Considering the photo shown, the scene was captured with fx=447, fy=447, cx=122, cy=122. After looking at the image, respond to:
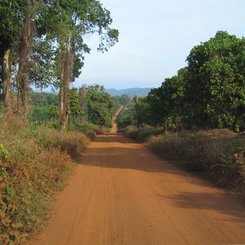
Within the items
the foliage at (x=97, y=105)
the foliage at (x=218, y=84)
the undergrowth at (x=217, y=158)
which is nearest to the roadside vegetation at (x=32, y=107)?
the undergrowth at (x=217, y=158)

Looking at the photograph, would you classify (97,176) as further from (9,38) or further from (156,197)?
(9,38)

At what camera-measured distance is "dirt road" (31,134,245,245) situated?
7387mm

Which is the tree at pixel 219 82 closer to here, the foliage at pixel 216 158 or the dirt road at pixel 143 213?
the foliage at pixel 216 158

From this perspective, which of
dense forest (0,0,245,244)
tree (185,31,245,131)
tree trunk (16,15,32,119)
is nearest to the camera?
dense forest (0,0,245,244)

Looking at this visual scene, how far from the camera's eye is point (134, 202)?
10250 millimetres

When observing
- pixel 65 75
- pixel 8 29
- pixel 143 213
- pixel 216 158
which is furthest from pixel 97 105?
pixel 143 213

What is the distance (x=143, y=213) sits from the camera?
909cm

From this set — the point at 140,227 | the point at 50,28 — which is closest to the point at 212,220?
the point at 140,227

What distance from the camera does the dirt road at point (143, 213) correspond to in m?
7.39

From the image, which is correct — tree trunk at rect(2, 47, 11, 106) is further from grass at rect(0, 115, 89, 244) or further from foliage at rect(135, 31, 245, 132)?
grass at rect(0, 115, 89, 244)

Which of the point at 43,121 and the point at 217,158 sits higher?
the point at 43,121

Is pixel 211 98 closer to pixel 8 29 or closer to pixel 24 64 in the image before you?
pixel 24 64

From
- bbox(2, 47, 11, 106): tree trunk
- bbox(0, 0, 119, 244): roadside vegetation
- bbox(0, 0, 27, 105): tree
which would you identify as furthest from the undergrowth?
bbox(2, 47, 11, 106): tree trunk

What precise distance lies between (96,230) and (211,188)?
5.24 meters
